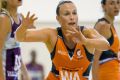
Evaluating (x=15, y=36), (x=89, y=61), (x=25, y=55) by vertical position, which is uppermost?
(x=15, y=36)

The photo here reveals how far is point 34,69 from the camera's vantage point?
6363mm

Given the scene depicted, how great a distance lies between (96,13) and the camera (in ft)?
21.7

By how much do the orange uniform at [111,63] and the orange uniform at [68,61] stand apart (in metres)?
0.55

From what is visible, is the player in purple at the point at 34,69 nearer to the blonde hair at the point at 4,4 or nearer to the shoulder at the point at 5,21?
the blonde hair at the point at 4,4

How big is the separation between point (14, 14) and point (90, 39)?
606 millimetres

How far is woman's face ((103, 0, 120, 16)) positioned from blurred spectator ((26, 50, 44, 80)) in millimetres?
2439

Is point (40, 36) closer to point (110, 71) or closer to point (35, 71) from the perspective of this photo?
point (110, 71)

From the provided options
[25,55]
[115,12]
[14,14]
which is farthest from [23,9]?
[14,14]

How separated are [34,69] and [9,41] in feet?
9.77

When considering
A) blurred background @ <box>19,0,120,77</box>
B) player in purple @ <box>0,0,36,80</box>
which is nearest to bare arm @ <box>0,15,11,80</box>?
player in purple @ <box>0,0,36,80</box>

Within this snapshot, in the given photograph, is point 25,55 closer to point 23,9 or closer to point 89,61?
point 23,9

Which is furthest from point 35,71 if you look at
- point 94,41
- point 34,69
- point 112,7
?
point 94,41

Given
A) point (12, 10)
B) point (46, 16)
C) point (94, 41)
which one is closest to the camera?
point (94, 41)

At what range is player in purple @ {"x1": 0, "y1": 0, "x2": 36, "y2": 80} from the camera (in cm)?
331
